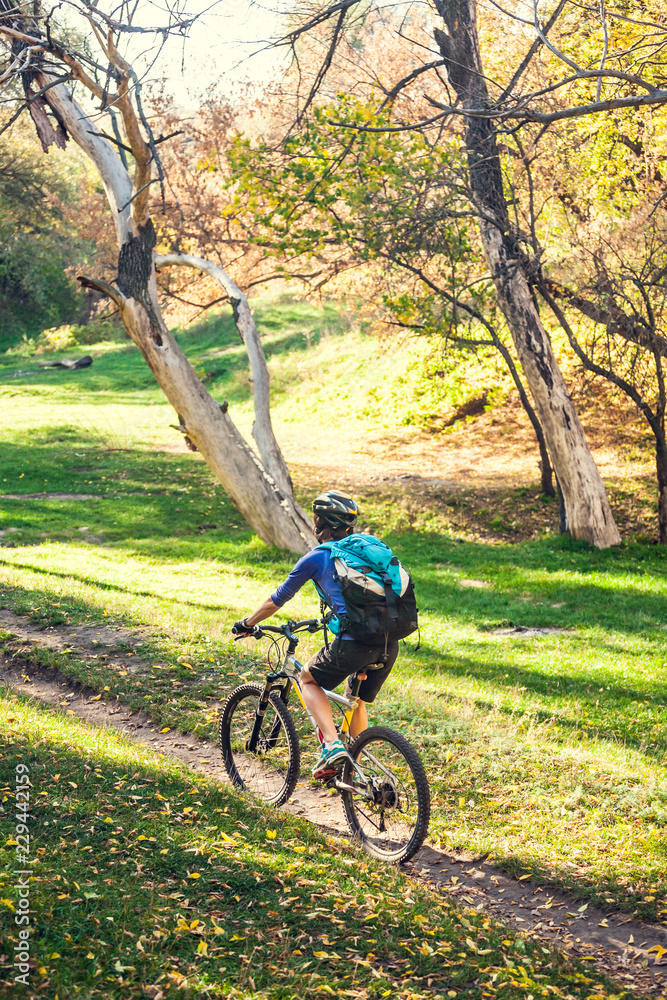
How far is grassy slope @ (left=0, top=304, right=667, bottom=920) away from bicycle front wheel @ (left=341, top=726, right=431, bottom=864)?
593mm

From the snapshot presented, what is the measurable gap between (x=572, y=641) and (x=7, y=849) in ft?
24.9

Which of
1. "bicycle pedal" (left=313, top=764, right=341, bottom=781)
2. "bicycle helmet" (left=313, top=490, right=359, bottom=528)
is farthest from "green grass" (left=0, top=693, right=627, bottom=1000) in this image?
"bicycle helmet" (left=313, top=490, right=359, bottom=528)

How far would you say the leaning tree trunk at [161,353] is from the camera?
1273 cm

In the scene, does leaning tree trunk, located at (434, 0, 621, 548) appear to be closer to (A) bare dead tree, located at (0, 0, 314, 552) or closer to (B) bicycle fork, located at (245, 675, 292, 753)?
(A) bare dead tree, located at (0, 0, 314, 552)

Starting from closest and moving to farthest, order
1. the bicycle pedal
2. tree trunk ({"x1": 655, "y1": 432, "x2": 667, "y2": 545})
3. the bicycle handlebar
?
1. the bicycle pedal
2. the bicycle handlebar
3. tree trunk ({"x1": 655, "y1": 432, "x2": 667, "y2": 545})

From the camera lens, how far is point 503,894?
4676 mm

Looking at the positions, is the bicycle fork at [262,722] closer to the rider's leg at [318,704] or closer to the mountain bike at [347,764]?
the mountain bike at [347,764]

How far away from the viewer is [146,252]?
13.1 m

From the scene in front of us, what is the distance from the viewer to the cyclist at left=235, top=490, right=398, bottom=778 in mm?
4668

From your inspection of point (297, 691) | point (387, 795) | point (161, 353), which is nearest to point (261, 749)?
point (297, 691)

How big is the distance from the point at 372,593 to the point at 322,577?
368 millimetres

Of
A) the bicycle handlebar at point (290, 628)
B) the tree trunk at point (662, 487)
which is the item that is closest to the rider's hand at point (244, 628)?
the bicycle handlebar at point (290, 628)

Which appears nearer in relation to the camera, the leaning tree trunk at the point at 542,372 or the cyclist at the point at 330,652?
the cyclist at the point at 330,652

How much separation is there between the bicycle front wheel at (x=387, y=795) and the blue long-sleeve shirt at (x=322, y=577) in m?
0.74
